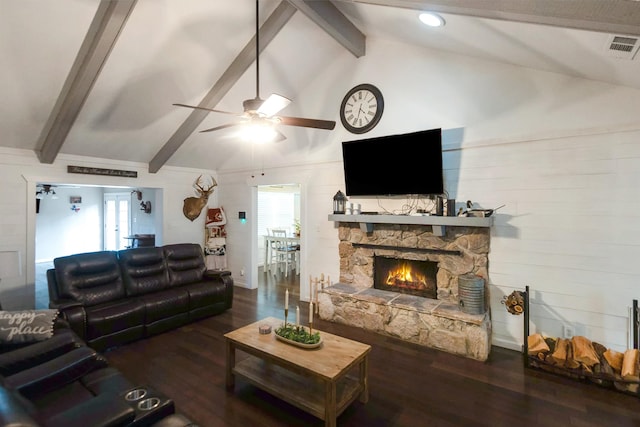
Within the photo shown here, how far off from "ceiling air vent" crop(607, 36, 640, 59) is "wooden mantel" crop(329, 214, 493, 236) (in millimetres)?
1710

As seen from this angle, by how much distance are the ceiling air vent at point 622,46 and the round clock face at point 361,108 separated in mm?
2456

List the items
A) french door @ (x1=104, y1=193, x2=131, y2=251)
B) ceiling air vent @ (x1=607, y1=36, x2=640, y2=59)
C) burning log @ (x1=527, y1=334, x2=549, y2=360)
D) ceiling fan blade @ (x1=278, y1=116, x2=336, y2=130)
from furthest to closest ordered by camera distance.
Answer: french door @ (x1=104, y1=193, x2=131, y2=251)
burning log @ (x1=527, y1=334, x2=549, y2=360)
ceiling fan blade @ (x1=278, y1=116, x2=336, y2=130)
ceiling air vent @ (x1=607, y1=36, x2=640, y2=59)

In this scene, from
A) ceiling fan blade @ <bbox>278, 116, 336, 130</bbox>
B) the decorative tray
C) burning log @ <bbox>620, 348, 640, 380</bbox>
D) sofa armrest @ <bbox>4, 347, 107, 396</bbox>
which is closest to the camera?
sofa armrest @ <bbox>4, 347, 107, 396</bbox>

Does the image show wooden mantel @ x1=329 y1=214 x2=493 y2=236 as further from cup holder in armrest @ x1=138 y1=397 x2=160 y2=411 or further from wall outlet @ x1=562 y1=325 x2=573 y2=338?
cup holder in armrest @ x1=138 y1=397 x2=160 y2=411

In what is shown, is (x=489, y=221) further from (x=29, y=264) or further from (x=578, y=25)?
(x=29, y=264)

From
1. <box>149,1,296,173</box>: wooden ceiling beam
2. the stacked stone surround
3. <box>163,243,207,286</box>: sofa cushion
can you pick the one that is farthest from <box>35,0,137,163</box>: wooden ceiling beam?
the stacked stone surround

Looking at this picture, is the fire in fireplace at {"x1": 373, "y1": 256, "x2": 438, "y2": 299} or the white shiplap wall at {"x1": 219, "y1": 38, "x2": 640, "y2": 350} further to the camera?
the fire in fireplace at {"x1": 373, "y1": 256, "x2": 438, "y2": 299}

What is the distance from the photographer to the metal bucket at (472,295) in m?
3.43

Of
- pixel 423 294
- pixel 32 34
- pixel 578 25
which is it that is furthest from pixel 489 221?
pixel 32 34

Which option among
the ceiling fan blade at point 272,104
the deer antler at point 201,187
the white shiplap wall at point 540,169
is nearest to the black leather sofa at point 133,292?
the deer antler at point 201,187

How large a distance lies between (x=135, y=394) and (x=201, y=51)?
138 inches

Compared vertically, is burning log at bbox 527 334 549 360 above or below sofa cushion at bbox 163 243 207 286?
below

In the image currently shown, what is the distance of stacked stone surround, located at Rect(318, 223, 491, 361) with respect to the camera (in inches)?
134

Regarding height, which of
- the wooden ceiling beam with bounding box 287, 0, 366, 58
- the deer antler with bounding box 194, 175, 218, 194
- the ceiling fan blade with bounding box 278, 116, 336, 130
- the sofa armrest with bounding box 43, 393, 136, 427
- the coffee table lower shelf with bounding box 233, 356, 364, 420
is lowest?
the coffee table lower shelf with bounding box 233, 356, 364, 420
